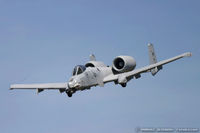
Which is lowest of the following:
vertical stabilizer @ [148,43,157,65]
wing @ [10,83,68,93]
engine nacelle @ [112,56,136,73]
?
wing @ [10,83,68,93]

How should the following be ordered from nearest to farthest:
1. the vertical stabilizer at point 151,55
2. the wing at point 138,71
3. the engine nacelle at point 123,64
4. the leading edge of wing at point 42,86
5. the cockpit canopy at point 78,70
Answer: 1. the cockpit canopy at point 78,70
2. the leading edge of wing at point 42,86
3. the wing at point 138,71
4. the engine nacelle at point 123,64
5. the vertical stabilizer at point 151,55

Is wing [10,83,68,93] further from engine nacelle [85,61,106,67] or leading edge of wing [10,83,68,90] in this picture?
engine nacelle [85,61,106,67]

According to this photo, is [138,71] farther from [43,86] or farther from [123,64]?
[43,86]

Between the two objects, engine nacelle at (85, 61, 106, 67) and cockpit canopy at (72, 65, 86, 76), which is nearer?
cockpit canopy at (72, 65, 86, 76)

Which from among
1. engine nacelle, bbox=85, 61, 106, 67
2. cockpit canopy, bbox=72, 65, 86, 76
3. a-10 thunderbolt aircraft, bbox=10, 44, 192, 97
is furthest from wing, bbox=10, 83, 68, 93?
engine nacelle, bbox=85, 61, 106, 67

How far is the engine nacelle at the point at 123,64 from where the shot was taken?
56.3 m

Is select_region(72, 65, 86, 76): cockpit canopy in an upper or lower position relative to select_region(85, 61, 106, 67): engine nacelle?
lower

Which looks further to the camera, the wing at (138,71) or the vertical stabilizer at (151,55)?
the vertical stabilizer at (151,55)

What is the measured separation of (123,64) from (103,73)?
3.59 meters

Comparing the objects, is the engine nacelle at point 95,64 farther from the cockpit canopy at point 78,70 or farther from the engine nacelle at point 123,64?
the cockpit canopy at point 78,70

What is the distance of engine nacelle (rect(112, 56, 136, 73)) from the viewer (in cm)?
5628

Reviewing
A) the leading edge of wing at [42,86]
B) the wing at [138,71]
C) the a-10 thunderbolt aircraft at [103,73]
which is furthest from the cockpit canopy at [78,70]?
the wing at [138,71]

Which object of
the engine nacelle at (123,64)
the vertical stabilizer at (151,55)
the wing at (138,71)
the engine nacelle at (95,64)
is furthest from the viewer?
the vertical stabilizer at (151,55)

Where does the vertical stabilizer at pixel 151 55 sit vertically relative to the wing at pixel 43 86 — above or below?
above
